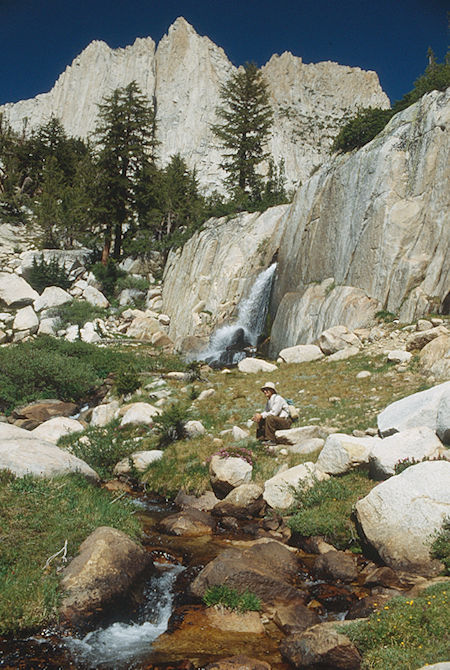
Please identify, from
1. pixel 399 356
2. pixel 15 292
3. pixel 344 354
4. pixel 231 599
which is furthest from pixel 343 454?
pixel 15 292

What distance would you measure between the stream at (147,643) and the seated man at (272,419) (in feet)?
17.5

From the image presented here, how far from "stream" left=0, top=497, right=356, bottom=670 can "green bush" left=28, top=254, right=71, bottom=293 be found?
35.6 meters

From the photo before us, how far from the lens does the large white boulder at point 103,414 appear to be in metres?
16.7

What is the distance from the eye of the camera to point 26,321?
106 ft

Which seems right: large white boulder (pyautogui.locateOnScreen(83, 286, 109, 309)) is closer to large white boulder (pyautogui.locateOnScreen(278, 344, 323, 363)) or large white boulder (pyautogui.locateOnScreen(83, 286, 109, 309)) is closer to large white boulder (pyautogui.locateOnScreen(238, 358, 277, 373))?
large white boulder (pyautogui.locateOnScreen(238, 358, 277, 373))

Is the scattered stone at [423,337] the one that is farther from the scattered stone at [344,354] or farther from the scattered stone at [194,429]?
the scattered stone at [194,429]

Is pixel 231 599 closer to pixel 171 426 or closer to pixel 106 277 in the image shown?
pixel 171 426

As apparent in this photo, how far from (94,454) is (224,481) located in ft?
14.7

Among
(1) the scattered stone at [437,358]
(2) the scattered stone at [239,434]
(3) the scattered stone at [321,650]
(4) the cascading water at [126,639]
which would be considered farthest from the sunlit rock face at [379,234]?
(4) the cascading water at [126,639]

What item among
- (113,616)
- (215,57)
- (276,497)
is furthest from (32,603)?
(215,57)

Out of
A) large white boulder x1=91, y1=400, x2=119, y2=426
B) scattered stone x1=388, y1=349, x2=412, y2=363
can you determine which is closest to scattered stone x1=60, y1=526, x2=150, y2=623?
large white boulder x1=91, y1=400, x2=119, y2=426

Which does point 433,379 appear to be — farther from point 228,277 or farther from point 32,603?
point 228,277

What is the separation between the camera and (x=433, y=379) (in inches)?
530

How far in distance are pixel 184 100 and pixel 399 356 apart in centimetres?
8999
